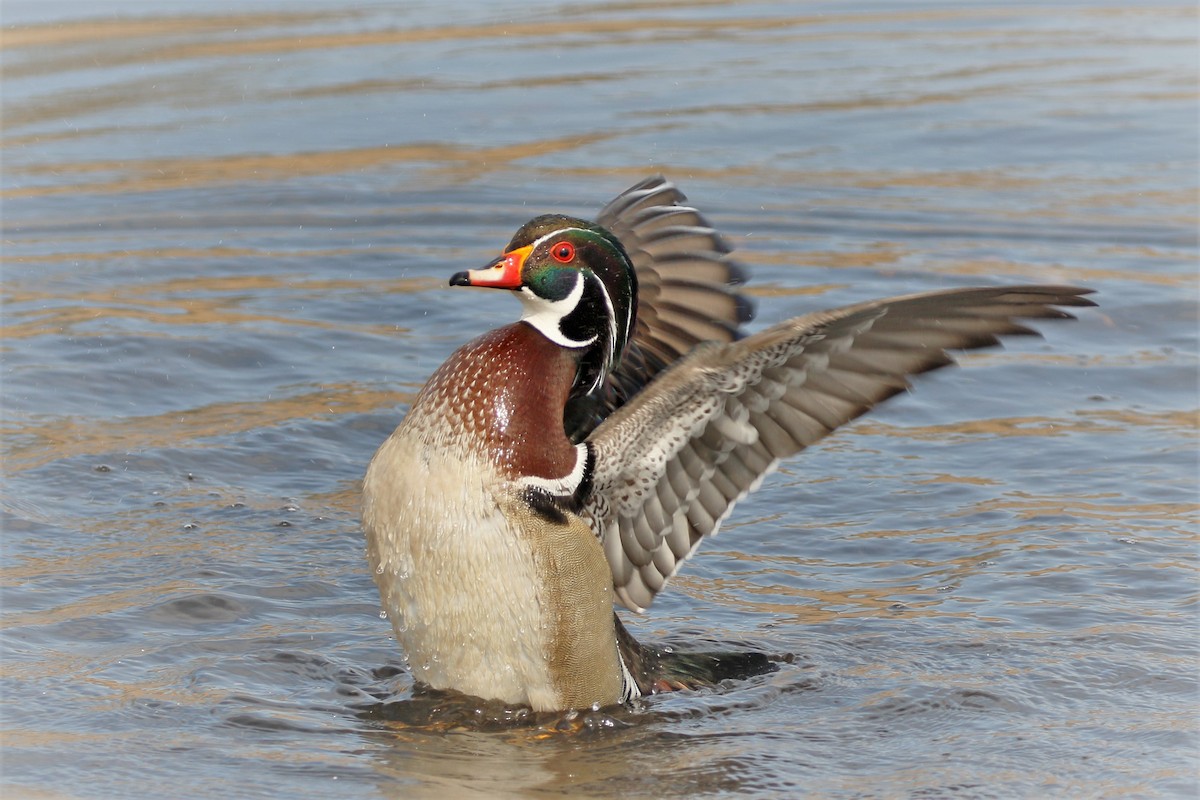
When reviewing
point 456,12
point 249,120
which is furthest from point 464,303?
point 456,12

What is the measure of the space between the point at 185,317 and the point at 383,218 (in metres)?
1.99

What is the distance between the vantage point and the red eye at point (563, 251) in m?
4.42

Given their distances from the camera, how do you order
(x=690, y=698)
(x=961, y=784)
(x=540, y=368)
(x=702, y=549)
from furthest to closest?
(x=702, y=549) < (x=690, y=698) < (x=540, y=368) < (x=961, y=784)

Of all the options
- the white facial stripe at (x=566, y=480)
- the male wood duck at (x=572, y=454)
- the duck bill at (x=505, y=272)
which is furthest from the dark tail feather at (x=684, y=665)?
the duck bill at (x=505, y=272)

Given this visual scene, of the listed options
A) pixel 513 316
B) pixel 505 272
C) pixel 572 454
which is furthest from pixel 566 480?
pixel 513 316

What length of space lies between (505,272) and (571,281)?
0.61 ft

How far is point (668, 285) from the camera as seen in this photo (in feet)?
17.3

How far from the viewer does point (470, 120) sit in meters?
11.5

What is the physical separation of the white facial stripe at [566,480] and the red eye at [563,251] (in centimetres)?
51

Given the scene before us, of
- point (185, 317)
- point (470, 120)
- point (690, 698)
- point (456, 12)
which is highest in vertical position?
point (456, 12)

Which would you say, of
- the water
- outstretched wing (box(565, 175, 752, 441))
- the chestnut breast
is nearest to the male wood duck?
the chestnut breast

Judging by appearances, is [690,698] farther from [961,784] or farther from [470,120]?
[470,120]

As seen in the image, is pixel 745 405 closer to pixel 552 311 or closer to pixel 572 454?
pixel 572 454

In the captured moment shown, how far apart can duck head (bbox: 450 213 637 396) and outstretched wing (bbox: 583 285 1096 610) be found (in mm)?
252
